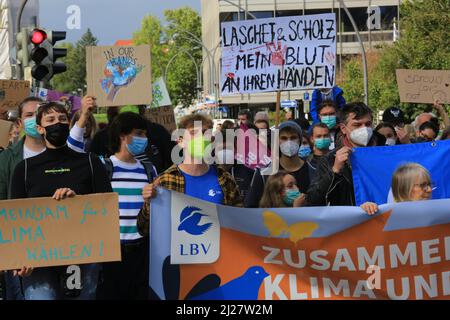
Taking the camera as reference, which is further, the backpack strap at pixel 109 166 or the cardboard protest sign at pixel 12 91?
the cardboard protest sign at pixel 12 91

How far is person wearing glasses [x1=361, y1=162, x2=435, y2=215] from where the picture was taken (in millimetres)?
5797

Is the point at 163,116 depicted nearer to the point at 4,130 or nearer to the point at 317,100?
the point at 317,100

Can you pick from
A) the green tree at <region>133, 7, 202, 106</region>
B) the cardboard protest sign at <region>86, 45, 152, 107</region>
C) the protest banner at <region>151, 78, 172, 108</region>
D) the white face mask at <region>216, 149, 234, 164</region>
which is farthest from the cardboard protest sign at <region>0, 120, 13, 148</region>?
the green tree at <region>133, 7, 202, 106</region>

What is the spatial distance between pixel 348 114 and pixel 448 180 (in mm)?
888

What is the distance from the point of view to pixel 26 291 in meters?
5.75

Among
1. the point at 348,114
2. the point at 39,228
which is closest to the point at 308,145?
the point at 348,114

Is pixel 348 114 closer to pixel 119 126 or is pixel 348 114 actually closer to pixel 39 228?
pixel 119 126

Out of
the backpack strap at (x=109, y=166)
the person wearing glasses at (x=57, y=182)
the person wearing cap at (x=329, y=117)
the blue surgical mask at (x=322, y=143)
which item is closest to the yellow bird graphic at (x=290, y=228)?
the person wearing glasses at (x=57, y=182)

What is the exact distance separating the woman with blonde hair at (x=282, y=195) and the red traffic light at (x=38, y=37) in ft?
28.6

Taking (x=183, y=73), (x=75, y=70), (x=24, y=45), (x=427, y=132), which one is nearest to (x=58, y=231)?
(x=427, y=132)

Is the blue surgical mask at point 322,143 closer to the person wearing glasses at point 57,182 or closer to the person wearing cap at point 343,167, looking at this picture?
the person wearing cap at point 343,167

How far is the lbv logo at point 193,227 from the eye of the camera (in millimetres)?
5852

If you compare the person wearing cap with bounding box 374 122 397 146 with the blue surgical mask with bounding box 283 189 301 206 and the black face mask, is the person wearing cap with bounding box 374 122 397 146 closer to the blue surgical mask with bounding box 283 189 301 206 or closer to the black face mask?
the blue surgical mask with bounding box 283 189 301 206

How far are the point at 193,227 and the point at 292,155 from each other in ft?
6.10
